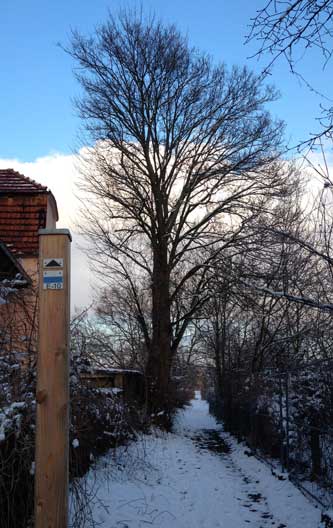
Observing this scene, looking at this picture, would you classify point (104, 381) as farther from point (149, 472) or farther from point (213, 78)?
point (213, 78)

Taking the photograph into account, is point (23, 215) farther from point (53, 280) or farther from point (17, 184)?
point (53, 280)

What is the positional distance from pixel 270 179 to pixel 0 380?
52.3 feet

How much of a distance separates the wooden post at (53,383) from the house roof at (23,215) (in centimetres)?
1121

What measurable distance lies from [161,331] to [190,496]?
Result: 1141cm

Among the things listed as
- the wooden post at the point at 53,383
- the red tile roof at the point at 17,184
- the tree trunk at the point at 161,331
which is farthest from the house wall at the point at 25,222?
the wooden post at the point at 53,383

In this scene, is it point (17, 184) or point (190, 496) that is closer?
point (190, 496)

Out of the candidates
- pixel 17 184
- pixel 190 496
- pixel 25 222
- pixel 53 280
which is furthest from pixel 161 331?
pixel 53 280

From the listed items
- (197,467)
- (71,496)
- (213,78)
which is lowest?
(197,467)

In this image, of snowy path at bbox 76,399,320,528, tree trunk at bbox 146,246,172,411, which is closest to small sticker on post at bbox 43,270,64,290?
snowy path at bbox 76,399,320,528

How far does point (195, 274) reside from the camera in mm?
21109

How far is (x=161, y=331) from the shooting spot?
64.5ft

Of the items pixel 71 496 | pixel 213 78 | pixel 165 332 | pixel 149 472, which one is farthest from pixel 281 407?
pixel 213 78

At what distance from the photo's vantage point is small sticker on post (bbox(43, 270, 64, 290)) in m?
3.41

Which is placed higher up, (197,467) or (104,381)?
(104,381)
